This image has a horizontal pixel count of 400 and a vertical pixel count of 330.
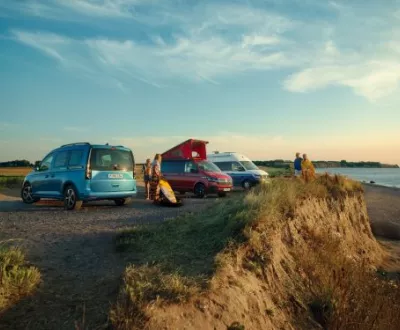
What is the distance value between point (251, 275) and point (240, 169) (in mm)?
17513

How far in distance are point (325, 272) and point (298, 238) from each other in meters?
1.00

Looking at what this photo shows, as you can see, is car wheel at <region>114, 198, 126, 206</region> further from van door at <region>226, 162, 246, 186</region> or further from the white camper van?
the white camper van

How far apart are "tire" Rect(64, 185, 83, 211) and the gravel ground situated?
2030mm

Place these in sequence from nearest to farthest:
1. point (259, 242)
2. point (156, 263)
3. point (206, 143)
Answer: point (156, 263), point (259, 242), point (206, 143)

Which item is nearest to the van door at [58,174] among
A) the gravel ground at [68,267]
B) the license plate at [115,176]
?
the license plate at [115,176]

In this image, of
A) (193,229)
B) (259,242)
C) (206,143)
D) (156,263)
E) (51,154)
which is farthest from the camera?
(206,143)

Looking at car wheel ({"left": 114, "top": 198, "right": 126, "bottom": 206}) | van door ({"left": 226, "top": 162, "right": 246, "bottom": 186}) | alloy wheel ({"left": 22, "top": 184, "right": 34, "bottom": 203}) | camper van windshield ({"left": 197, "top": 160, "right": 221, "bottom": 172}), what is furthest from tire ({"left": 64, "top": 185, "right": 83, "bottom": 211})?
van door ({"left": 226, "top": 162, "right": 246, "bottom": 186})

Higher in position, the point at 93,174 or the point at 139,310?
the point at 93,174

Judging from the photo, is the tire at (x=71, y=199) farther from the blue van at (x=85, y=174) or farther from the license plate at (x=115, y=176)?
the license plate at (x=115, y=176)

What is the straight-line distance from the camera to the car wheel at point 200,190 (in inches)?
725

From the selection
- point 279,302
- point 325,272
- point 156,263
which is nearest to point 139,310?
point 156,263

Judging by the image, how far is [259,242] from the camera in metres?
6.73

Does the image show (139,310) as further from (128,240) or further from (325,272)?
(325,272)

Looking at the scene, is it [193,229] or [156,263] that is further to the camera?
[193,229]
